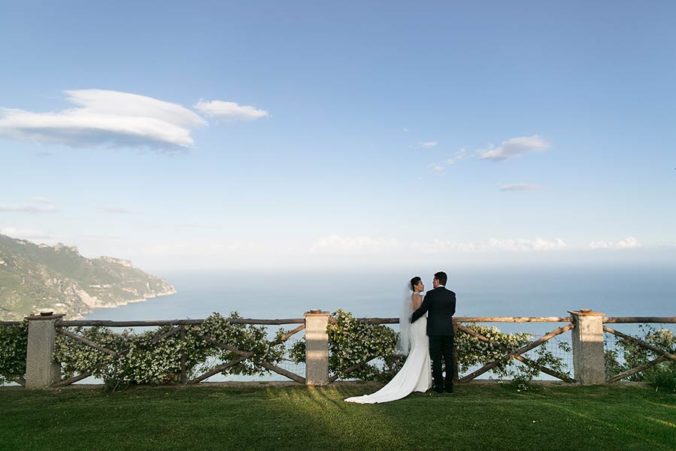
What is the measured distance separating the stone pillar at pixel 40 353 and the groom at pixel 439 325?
26.0 ft

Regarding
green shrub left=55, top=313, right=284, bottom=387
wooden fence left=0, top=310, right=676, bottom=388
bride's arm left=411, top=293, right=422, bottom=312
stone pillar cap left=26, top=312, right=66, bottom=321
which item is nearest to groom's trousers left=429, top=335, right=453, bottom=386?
bride's arm left=411, top=293, right=422, bottom=312

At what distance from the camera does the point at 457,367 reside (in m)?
9.52

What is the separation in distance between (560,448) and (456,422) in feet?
4.69

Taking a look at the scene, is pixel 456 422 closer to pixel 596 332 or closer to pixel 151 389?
pixel 596 332

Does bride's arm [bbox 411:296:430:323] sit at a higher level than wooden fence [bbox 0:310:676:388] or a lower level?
higher

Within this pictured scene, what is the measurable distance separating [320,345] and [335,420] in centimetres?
276

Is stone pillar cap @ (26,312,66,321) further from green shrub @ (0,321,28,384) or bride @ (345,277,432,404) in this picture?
bride @ (345,277,432,404)

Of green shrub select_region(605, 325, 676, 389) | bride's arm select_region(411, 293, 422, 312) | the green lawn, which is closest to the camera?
the green lawn

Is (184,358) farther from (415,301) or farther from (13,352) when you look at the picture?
(415,301)

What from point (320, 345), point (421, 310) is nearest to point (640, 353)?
point (421, 310)

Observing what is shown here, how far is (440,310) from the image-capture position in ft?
28.2

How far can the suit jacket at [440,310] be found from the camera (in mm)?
8594

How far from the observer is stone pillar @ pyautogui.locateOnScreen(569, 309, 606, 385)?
9195mm

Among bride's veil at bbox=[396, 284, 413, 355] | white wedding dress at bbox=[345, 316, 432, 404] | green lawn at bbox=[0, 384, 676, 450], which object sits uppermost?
bride's veil at bbox=[396, 284, 413, 355]
